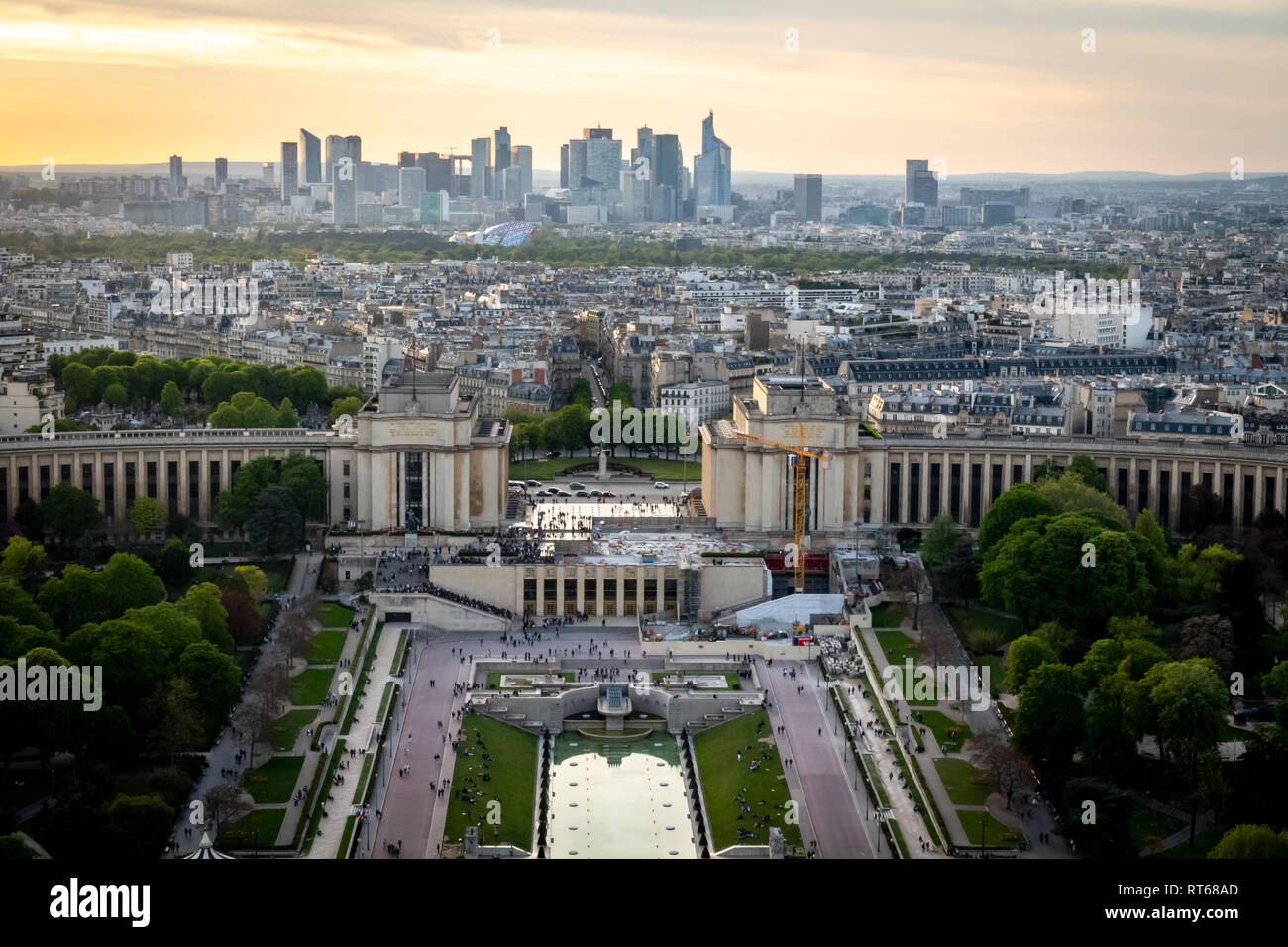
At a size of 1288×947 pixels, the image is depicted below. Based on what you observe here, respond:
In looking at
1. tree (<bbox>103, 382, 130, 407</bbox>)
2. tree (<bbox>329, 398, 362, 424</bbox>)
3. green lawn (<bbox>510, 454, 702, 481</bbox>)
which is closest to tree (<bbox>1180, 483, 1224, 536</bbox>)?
green lawn (<bbox>510, 454, 702, 481</bbox>)

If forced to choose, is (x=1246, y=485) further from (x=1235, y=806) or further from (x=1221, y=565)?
(x=1235, y=806)

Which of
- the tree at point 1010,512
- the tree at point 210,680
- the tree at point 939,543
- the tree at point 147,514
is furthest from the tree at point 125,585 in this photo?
the tree at point 1010,512

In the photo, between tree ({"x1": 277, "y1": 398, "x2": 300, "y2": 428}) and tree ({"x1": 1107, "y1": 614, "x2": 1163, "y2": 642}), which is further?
tree ({"x1": 277, "y1": 398, "x2": 300, "y2": 428})

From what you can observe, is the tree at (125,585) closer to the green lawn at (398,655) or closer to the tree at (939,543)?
the green lawn at (398,655)

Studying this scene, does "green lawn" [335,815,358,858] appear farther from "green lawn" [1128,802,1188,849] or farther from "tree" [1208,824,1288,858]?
"tree" [1208,824,1288,858]

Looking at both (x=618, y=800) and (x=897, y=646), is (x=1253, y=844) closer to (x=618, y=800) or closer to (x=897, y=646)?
(x=618, y=800)

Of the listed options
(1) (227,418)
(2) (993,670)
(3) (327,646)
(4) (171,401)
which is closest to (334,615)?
(3) (327,646)
